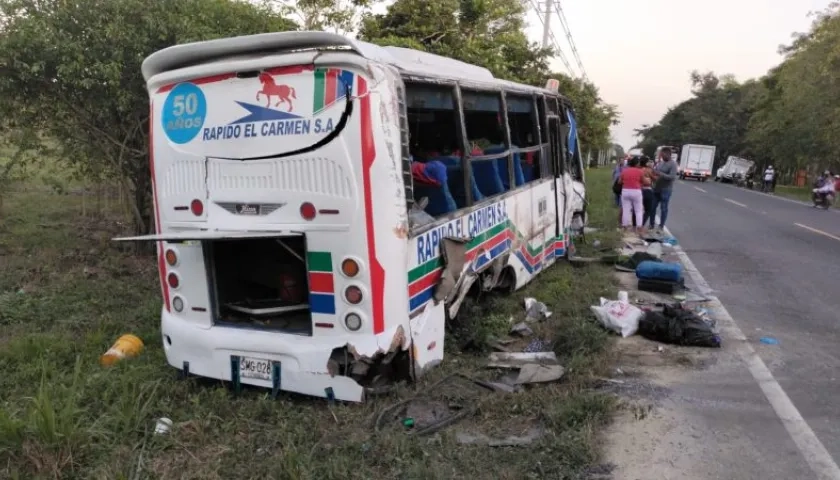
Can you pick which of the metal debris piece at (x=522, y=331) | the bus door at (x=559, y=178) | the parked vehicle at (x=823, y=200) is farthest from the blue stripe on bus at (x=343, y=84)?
the parked vehicle at (x=823, y=200)

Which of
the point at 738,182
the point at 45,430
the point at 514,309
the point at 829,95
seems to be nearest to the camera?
the point at 45,430

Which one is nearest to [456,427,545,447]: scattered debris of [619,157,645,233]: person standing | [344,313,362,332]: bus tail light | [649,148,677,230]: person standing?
[344,313,362,332]: bus tail light

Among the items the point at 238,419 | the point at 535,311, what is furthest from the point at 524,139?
the point at 238,419

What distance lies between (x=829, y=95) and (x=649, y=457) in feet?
107

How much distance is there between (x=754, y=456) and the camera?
12.6 ft

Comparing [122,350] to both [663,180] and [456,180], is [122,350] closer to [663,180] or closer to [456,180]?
[456,180]

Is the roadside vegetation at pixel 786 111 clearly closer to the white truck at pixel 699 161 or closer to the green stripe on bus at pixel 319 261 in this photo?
the white truck at pixel 699 161

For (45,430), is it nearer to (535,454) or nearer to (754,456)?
(535,454)

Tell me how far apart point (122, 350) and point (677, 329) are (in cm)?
485

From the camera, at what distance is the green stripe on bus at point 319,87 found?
3994mm

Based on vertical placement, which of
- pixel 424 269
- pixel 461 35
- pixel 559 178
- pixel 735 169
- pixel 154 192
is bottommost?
pixel 735 169

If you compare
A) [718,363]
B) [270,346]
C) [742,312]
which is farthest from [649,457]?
[742,312]

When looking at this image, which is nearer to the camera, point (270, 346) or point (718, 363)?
point (270, 346)

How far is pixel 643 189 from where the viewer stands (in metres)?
13.2
